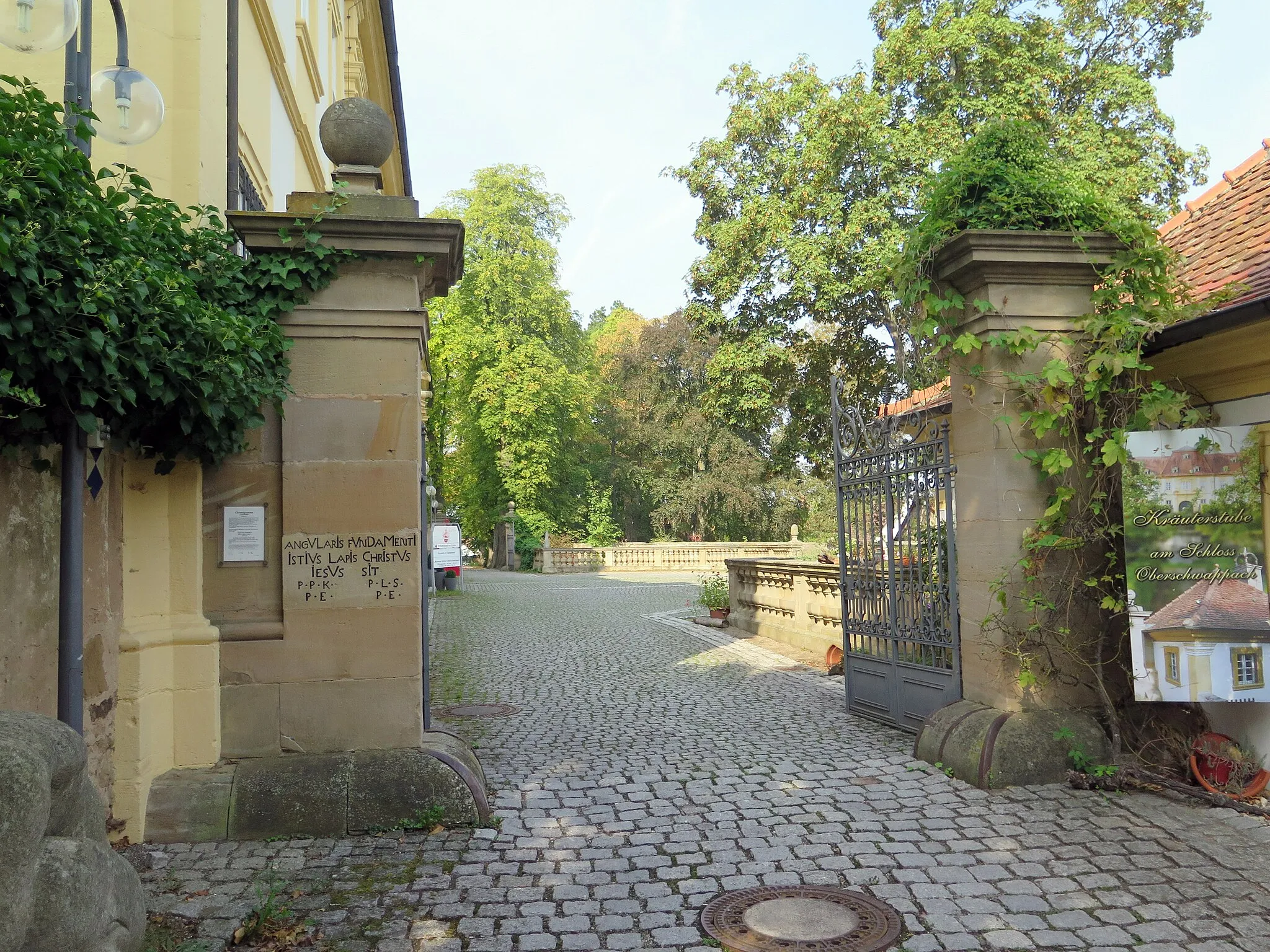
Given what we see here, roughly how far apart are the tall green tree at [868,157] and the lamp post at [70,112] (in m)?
16.7

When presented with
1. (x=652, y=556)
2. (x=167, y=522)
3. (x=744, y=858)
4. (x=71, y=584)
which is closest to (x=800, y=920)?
(x=744, y=858)

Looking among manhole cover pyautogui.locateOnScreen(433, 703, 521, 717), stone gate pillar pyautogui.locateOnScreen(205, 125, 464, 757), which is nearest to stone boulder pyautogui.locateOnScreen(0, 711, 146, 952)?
stone gate pillar pyautogui.locateOnScreen(205, 125, 464, 757)

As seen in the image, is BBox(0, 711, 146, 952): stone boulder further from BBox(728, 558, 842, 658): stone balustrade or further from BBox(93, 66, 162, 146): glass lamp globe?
BBox(728, 558, 842, 658): stone balustrade

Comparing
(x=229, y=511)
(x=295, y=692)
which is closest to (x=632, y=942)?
(x=295, y=692)

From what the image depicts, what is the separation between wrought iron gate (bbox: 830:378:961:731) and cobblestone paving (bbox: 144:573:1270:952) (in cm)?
50

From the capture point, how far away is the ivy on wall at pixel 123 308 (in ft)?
11.6

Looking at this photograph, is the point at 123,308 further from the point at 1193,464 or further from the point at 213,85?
the point at 1193,464

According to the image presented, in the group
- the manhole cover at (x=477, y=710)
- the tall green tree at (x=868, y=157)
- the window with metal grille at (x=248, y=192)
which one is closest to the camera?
the window with metal grille at (x=248, y=192)

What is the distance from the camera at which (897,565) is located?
307 inches

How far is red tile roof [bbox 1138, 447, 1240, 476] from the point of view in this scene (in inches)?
220

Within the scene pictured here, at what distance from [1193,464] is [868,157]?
18.0 metres

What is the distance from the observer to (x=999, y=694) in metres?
6.19

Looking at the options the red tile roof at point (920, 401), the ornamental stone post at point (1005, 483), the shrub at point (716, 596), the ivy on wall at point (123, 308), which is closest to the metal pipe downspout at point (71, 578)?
the ivy on wall at point (123, 308)

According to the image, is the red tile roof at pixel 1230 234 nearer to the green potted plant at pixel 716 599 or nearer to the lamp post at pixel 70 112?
the lamp post at pixel 70 112
